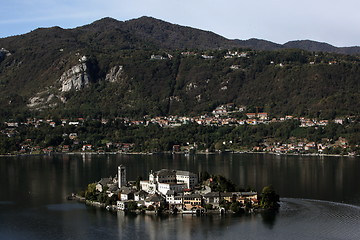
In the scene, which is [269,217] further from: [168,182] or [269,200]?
[168,182]

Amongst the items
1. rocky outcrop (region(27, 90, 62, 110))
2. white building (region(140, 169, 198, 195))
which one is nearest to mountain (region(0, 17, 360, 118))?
rocky outcrop (region(27, 90, 62, 110))

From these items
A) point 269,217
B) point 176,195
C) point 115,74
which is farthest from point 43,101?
point 269,217

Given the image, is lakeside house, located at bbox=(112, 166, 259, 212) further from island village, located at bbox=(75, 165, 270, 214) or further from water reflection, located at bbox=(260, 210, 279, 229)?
water reflection, located at bbox=(260, 210, 279, 229)

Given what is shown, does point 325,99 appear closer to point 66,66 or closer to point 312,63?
point 312,63

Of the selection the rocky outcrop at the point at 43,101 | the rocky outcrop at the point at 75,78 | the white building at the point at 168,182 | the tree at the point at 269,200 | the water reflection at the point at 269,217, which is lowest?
the water reflection at the point at 269,217

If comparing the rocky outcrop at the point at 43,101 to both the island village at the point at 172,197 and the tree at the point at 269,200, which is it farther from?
the tree at the point at 269,200

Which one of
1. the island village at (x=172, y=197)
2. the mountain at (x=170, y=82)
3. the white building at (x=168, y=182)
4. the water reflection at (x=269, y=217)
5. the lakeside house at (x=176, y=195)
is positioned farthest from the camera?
the mountain at (x=170, y=82)

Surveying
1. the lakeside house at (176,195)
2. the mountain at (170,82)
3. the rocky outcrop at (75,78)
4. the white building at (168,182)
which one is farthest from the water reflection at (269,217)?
the rocky outcrop at (75,78)
